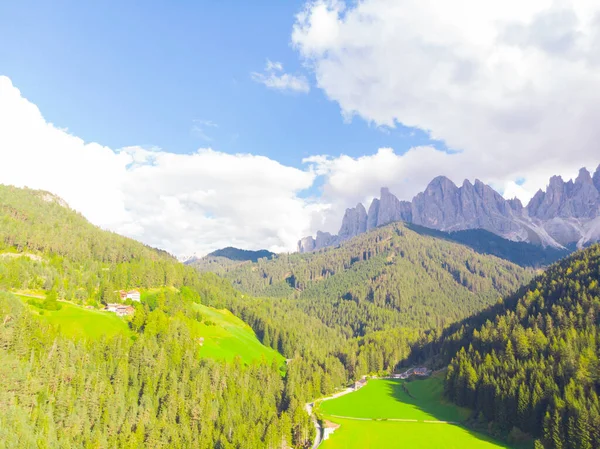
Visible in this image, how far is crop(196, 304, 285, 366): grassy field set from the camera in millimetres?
148438

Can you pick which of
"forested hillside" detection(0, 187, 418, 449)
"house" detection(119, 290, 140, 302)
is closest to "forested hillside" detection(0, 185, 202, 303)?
"forested hillside" detection(0, 187, 418, 449)

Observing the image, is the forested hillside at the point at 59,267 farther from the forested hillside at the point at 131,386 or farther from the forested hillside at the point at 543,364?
the forested hillside at the point at 543,364

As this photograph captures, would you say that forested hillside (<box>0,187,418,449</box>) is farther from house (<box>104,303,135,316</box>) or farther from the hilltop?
the hilltop

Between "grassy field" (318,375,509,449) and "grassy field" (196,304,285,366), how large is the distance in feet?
128

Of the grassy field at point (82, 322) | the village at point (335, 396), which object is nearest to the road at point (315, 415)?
the village at point (335, 396)

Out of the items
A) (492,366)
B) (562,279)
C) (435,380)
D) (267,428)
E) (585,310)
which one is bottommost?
(267,428)

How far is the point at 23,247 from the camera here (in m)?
172

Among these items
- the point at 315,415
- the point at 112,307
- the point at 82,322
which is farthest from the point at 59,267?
the point at 315,415

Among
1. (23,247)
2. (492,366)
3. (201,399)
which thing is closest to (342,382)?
(492,366)

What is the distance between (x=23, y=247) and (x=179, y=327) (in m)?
94.0

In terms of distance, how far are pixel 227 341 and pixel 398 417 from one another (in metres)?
78.1

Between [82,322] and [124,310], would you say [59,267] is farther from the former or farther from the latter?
[82,322]

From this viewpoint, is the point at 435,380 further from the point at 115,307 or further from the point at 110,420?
the point at 115,307

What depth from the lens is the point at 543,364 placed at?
101 m
